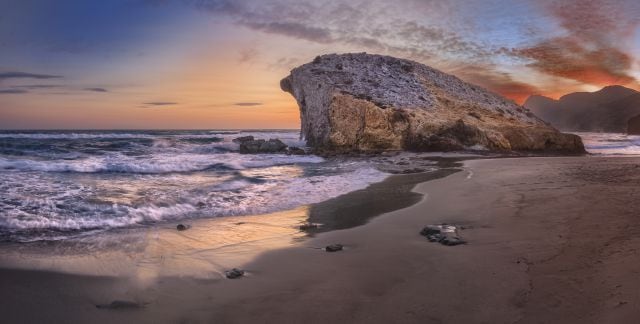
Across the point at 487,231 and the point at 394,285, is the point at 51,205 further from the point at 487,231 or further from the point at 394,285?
the point at 487,231

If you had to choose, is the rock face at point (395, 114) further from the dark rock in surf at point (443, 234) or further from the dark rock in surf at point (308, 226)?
the dark rock in surf at point (443, 234)

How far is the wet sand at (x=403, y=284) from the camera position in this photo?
2561mm

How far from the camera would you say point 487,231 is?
456 cm

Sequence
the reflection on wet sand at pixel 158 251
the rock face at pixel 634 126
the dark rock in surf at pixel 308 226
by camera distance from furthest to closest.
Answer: the rock face at pixel 634 126, the dark rock in surf at pixel 308 226, the reflection on wet sand at pixel 158 251

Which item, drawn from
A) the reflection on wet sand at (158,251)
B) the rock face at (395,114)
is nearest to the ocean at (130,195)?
the reflection on wet sand at (158,251)

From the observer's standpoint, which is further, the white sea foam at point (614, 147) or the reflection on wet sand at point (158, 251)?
the white sea foam at point (614, 147)

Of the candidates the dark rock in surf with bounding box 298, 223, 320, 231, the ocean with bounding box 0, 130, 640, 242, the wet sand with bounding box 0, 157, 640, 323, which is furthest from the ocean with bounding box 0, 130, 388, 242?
the wet sand with bounding box 0, 157, 640, 323

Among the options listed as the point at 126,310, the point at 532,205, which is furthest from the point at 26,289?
the point at 532,205

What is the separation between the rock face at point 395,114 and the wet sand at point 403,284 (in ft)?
61.3

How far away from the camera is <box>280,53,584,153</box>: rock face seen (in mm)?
23672

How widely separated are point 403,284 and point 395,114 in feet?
70.6

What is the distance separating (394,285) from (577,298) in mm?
1192

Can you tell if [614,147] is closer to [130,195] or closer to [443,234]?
[443,234]

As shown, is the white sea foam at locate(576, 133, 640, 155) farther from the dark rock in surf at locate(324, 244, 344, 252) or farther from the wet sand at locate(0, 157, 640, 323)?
the dark rock in surf at locate(324, 244, 344, 252)
